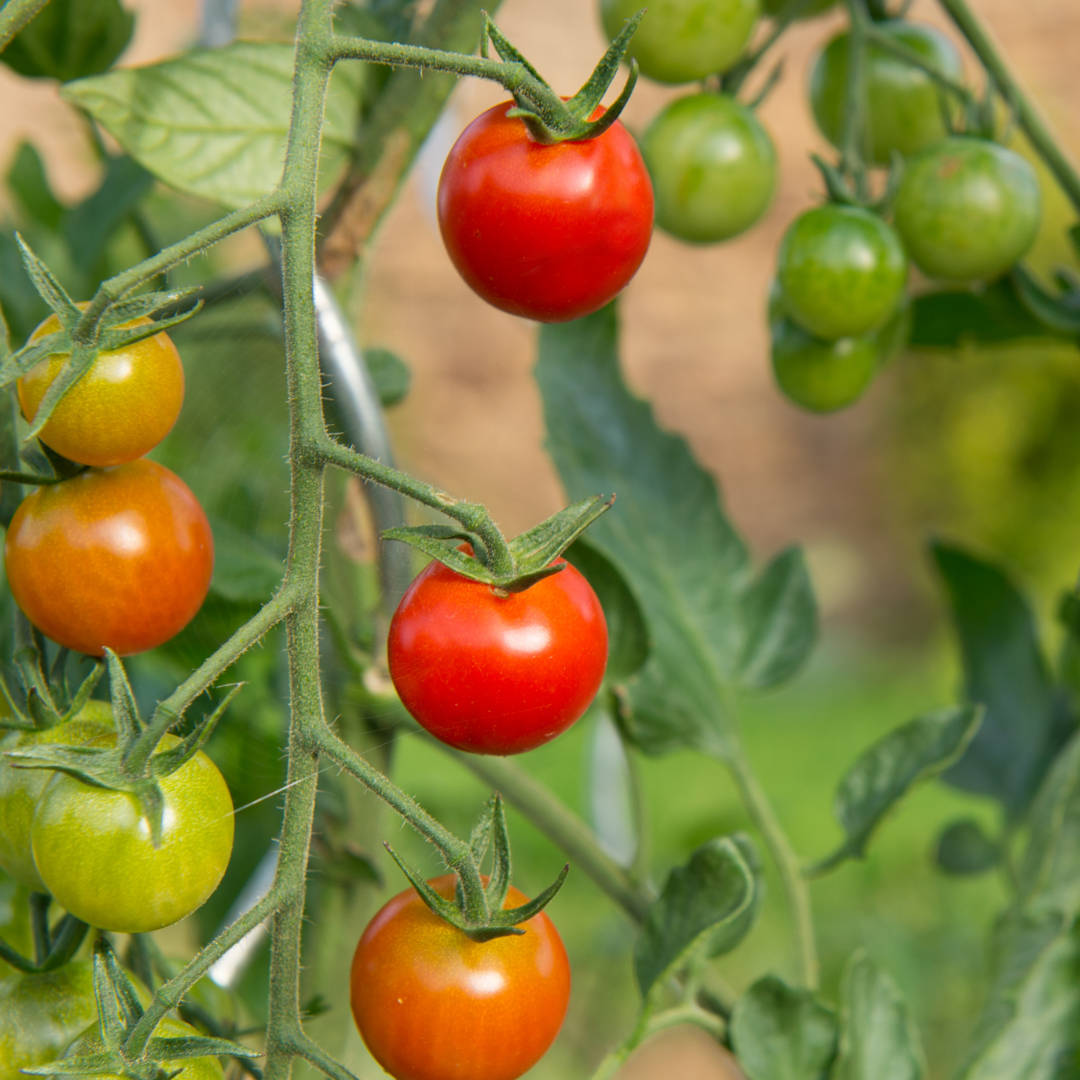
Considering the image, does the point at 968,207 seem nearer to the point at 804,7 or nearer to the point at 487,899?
the point at 804,7

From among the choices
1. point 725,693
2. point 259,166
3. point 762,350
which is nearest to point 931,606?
point 762,350

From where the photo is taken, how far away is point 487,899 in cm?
25

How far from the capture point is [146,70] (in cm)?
36

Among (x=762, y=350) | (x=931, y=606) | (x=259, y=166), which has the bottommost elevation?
(x=259, y=166)

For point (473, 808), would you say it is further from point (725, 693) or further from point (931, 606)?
point (931, 606)

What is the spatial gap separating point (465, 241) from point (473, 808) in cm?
143

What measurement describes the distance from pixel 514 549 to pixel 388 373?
0.23m

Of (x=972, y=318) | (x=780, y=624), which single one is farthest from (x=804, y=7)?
(x=780, y=624)

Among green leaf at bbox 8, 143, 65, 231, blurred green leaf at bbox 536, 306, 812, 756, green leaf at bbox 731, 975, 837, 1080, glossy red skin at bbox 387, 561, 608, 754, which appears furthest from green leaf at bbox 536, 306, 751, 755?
green leaf at bbox 8, 143, 65, 231

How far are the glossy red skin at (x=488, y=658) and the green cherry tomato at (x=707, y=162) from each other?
9.7 inches

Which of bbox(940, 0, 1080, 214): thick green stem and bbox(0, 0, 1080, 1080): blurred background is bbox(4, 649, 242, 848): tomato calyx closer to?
bbox(0, 0, 1080, 1080): blurred background

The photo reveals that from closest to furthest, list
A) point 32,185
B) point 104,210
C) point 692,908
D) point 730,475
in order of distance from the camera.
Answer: point 692,908, point 104,210, point 32,185, point 730,475

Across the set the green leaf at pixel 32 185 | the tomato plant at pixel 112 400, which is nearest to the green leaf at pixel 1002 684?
the tomato plant at pixel 112 400

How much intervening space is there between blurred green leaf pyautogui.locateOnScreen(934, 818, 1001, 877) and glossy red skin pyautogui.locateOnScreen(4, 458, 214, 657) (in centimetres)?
50
